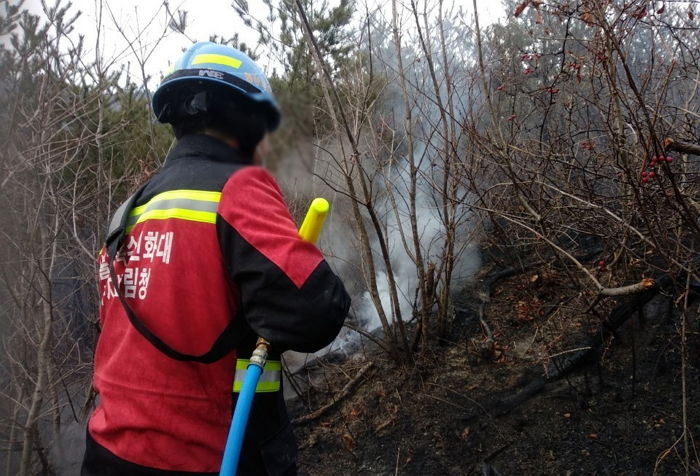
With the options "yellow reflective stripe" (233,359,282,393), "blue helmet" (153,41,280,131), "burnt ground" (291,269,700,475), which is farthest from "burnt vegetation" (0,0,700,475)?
"yellow reflective stripe" (233,359,282,393)

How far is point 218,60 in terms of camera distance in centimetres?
170

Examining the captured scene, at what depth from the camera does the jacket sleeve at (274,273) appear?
1.44 m

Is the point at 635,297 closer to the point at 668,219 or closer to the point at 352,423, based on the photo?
the point at 668,219

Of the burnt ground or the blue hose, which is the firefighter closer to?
the blue hose

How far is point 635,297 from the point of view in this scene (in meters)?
4.27

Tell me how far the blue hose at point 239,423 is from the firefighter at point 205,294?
3.8 inches

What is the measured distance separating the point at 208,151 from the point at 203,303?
46 centimetres

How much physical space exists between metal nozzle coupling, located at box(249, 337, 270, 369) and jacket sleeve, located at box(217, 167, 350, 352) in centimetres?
7

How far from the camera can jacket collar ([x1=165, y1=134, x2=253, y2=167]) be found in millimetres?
1629

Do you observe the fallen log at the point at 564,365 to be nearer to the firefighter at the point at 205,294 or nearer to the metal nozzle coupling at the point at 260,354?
the firefighter at the point at 205,294

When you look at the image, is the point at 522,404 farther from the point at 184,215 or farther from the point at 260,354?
the point at 184,215

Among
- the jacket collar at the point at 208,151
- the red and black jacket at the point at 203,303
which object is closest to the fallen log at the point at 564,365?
the red and black jacket at the point at 203,303

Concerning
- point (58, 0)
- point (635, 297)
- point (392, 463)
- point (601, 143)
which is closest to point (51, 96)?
point (58, 0)

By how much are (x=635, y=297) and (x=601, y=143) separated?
1.36 metres
